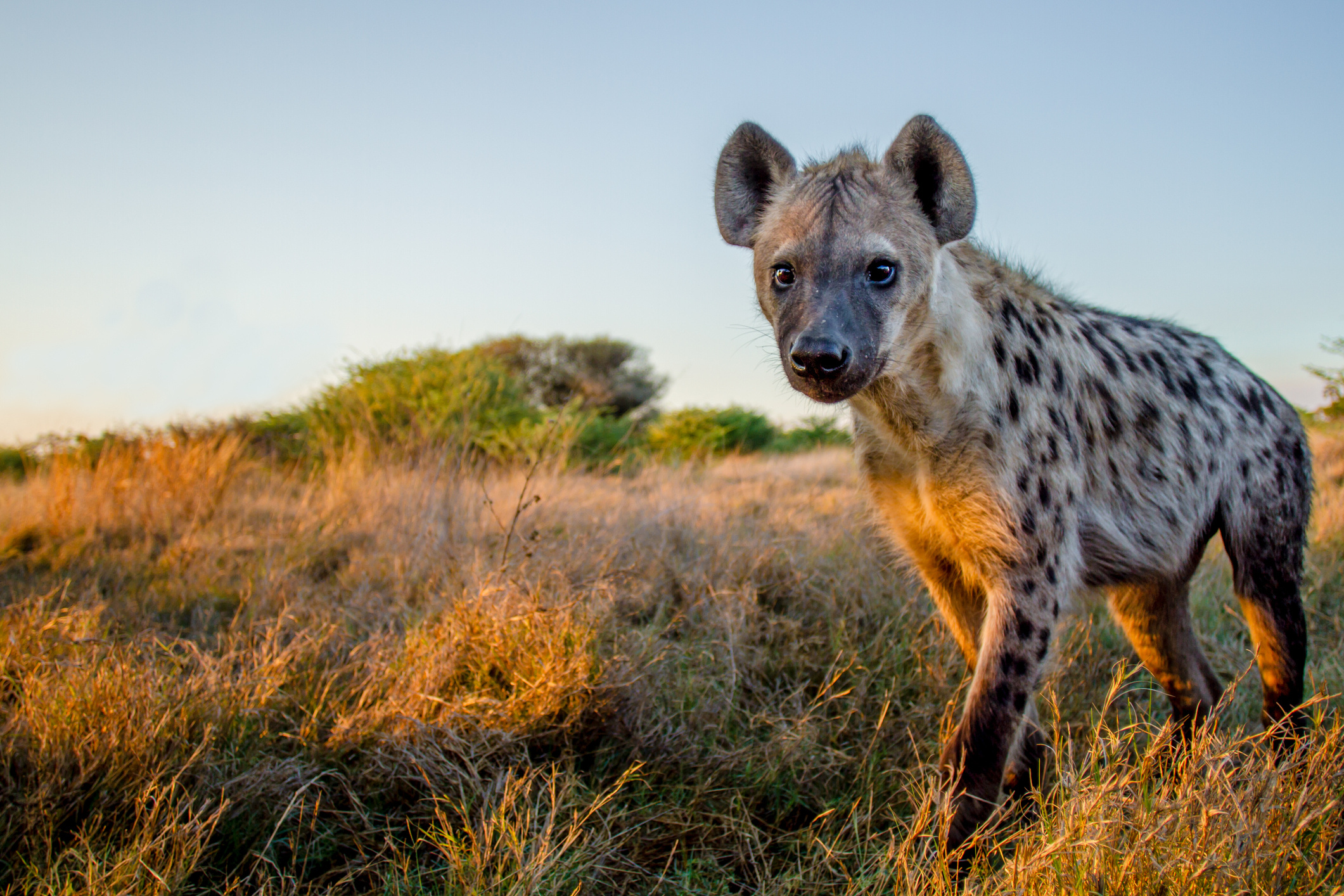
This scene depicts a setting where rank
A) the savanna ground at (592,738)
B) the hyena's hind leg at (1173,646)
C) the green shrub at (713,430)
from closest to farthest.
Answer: the savanna ground at (592,738)
the hyena's hind leg at (1173,646)
the green shrub at (713,430)

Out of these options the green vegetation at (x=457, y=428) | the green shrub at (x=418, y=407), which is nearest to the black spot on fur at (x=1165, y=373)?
the green vegetation at (x=457, y=428)

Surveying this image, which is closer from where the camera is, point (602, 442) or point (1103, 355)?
point (1103, 355)

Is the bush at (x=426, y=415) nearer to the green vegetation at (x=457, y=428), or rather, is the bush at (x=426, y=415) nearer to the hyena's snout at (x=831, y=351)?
the green vegetation at (x=457, y=428)

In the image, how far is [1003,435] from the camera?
229 cm

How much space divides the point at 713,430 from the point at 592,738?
Answer: 11.0 meters

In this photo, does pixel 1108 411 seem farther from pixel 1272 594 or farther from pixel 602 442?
pixel 602 442

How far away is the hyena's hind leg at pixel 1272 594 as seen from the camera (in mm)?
2713

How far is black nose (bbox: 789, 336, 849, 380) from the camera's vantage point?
1.97 m

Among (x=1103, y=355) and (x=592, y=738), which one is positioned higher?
(x=1103, y=355)

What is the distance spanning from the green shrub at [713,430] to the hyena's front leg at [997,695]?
9.73 metres

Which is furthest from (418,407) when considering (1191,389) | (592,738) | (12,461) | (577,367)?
(577,367)

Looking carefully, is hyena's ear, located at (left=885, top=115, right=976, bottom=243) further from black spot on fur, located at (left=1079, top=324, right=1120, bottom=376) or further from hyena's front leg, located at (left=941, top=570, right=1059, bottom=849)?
hyena's front leg, located at (left=941, top=570, right=1059, bottom=849)

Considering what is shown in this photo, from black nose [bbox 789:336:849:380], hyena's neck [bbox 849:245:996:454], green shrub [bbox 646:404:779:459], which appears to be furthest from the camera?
green shrub [bbox 646:404:779:459]

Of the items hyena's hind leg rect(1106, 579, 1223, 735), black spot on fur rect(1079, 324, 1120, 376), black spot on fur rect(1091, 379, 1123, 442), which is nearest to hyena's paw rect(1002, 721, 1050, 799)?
hyena's hind leg rect(1106, 579, 1223, 735)
